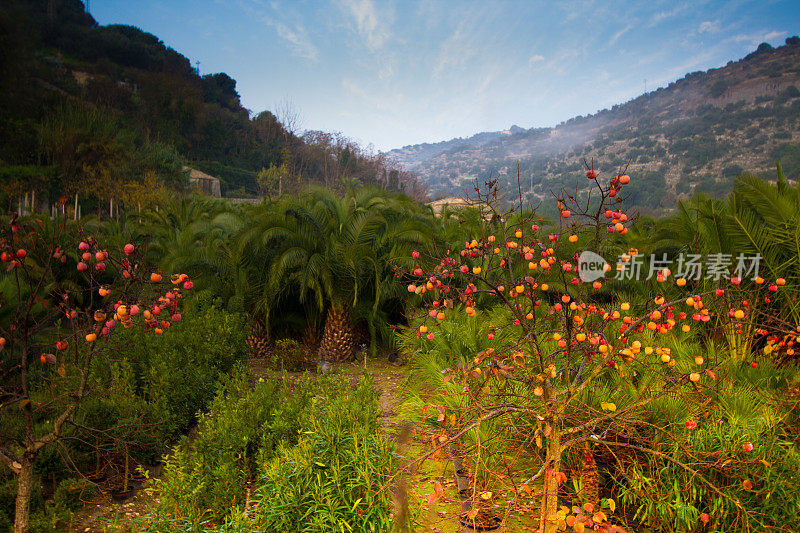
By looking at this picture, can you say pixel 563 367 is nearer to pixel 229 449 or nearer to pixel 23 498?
pixel 229 449

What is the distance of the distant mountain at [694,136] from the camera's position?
3984cm

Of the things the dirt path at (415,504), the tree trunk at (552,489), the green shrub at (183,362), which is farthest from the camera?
the green shrub at (183,362)

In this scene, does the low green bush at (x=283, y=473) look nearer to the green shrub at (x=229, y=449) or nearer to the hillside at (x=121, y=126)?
the green shrub at (x=229, y=449)

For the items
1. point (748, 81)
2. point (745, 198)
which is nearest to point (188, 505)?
point (745, 198)

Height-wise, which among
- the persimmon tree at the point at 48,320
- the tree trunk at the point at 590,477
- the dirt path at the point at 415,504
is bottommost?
the dirt path at the point at 415,504

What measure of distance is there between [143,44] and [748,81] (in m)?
78.3

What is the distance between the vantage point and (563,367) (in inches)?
153

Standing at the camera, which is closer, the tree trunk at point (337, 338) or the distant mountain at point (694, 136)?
the tree trunk at point (337, 338)

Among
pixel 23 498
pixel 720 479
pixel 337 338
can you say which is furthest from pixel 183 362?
pixel 720 479

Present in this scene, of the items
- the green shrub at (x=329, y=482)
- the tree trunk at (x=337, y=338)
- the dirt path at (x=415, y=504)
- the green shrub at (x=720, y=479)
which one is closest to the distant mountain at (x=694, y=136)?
the tree trunk at (x=337, y=338)

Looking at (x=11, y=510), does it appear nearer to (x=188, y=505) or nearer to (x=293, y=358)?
(x=188, y=505)

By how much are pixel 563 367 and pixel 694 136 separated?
5849 cm

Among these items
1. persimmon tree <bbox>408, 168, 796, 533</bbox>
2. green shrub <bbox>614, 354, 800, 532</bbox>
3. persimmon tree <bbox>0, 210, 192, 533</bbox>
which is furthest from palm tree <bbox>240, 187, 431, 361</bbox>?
green shrub <bbox>614, 354, 800, 532</bbox>

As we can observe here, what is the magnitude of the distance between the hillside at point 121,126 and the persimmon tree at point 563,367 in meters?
21.9
